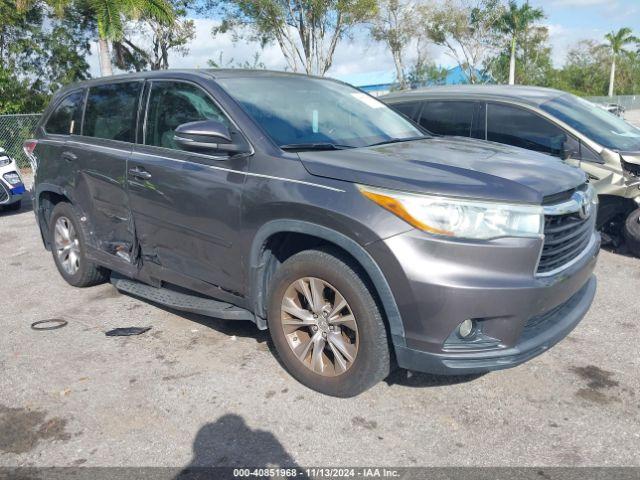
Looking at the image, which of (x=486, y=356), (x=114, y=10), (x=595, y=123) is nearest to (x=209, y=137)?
(x=486, y=356)

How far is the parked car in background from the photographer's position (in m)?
5.66

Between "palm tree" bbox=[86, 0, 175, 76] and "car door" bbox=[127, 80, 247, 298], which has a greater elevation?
"palm tree" bbox=[86, 0, 175, 76]

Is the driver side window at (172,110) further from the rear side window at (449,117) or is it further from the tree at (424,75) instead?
the tree at (424,75)

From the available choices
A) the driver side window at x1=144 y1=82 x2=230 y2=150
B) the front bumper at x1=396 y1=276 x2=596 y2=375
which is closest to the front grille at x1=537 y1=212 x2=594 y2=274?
the front bumper at x1=396 y1=276 x2=596 y2=375

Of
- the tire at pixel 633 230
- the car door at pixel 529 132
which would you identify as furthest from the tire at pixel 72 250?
the tire at pixel 633 230

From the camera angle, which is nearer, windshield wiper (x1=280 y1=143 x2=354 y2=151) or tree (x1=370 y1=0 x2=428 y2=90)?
windshield wiper (x1=280 y1=143 x2=354 y2=151)

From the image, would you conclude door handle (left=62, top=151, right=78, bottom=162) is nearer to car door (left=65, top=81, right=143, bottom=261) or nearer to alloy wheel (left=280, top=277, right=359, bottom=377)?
car door (left=65, top=81, right=143, bottom=261)

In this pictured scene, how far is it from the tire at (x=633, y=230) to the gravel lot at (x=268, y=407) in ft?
5.26

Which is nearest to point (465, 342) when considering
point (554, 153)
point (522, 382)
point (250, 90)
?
point (522, 382)

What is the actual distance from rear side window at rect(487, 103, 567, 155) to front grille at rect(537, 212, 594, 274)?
2.68 m

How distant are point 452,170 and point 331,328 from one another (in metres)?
1.08

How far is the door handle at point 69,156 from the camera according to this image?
4880mm

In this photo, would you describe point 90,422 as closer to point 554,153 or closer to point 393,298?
point 393,298

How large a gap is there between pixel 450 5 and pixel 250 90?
125 ft
